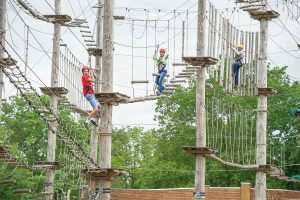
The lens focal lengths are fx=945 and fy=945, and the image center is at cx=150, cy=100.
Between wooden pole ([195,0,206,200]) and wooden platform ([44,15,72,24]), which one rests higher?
wooden platform ([44,15,72,24])

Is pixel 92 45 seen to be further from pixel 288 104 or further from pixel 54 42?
pixel 288 104

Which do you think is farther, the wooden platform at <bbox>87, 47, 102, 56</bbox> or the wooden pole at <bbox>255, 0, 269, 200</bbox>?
the wooden platform at <bbox>87, 47, 102, 56</bbox>

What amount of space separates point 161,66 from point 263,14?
3.77 metres

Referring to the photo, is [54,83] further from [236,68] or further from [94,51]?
[236,68]

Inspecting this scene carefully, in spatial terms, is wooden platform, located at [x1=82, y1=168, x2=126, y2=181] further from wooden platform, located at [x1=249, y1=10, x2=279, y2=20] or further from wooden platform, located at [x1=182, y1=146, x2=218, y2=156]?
wooden platform, located at [x1=249, y1=10, x2=279, y2=20]

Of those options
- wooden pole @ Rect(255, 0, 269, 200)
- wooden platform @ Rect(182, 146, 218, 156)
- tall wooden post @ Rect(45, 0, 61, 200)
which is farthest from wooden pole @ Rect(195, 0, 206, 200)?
tall wooden post @ Rect(45, 0, 61, 200)

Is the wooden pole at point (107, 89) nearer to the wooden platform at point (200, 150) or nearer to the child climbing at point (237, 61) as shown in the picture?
the wooden platform at point (200, 150)

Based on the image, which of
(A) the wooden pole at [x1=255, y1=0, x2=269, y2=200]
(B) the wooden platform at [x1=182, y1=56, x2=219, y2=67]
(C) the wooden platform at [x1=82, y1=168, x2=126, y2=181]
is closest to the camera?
(C) the wooden platform at [x1=82, y1=168, x2=126, y2=181]

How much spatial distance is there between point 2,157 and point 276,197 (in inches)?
559

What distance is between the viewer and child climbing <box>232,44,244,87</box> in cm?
2989

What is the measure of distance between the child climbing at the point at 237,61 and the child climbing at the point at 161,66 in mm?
2189

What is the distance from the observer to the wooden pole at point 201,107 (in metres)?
26.8

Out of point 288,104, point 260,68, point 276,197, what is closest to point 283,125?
point 288,104

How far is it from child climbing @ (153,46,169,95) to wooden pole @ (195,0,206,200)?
9.60 feet
